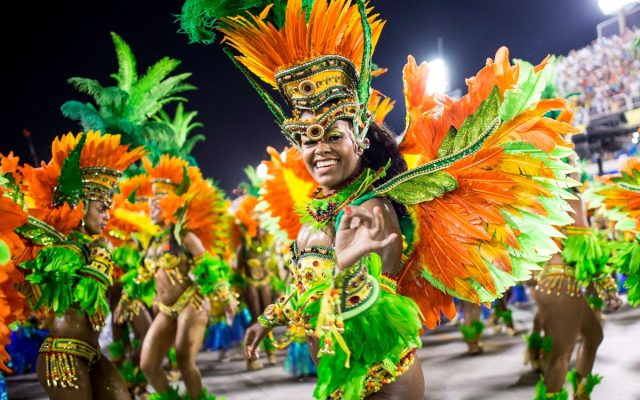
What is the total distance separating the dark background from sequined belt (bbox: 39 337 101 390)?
476cm

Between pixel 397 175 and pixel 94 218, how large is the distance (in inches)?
100

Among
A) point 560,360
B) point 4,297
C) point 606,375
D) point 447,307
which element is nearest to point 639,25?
point 606,375

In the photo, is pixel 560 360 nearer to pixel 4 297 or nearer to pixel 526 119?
pixel 526 119

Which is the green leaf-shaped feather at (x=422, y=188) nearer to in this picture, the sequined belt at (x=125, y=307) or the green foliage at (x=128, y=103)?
the green foliage at (x=128, y=103)

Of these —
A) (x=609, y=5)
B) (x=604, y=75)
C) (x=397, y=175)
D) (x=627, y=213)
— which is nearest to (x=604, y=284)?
(x=627, y=213)

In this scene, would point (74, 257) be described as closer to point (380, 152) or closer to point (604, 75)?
point (380, 152)

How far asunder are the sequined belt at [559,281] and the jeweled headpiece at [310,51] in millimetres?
2847

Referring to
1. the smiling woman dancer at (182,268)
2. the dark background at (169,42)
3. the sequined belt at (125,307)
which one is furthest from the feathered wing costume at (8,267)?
the dark background at (169,42)

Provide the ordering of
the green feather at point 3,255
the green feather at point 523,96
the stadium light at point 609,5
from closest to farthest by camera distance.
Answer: the green feather at point 3,255, the green feather at point 523,96, the stadium light at point 609,5

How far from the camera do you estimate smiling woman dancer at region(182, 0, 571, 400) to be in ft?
6.75

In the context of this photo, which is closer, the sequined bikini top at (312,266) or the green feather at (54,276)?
the sequined bikini top at (312,266)

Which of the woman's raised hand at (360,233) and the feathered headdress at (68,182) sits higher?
the feathered headdress at (68,182)

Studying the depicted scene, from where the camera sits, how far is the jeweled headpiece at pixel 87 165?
11.9 ft

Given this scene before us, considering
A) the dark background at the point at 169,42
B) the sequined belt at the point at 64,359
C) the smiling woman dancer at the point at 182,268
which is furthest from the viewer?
the dark background at the point at 169,42
